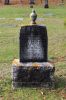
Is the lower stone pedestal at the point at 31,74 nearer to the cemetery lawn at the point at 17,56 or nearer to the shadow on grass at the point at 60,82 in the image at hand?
the cemetery lawn at the point at 17,56

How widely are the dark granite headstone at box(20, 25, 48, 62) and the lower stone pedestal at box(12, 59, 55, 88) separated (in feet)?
0.84

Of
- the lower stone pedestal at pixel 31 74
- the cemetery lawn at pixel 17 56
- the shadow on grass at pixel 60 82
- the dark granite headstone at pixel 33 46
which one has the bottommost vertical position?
A: the cemetery lawn at pixel 17 56

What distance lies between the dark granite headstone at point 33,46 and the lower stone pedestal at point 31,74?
26cm

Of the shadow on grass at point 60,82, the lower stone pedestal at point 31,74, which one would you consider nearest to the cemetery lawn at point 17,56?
the shadow on grass at point 60,82

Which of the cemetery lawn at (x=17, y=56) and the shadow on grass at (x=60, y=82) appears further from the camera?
the shadow on grass at (x=60, y=82)

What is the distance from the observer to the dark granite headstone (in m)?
8.34

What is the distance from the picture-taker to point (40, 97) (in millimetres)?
7758

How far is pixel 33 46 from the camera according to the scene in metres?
8.44

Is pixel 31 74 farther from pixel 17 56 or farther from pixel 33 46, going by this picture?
pixel 17 56

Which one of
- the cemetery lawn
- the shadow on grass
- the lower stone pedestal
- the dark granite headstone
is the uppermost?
the dark granite headstone

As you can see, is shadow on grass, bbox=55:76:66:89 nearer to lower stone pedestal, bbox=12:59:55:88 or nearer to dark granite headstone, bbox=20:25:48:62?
lower stone pedestal, bbox=12:59:55:88

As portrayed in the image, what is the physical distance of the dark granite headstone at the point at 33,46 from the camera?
8336 mm

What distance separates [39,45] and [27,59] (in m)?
0.38

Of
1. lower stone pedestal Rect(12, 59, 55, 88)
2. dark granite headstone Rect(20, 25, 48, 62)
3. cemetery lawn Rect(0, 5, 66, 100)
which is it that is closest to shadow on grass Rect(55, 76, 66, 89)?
cemetery lawn Rect(0, 5, 66, 100)
